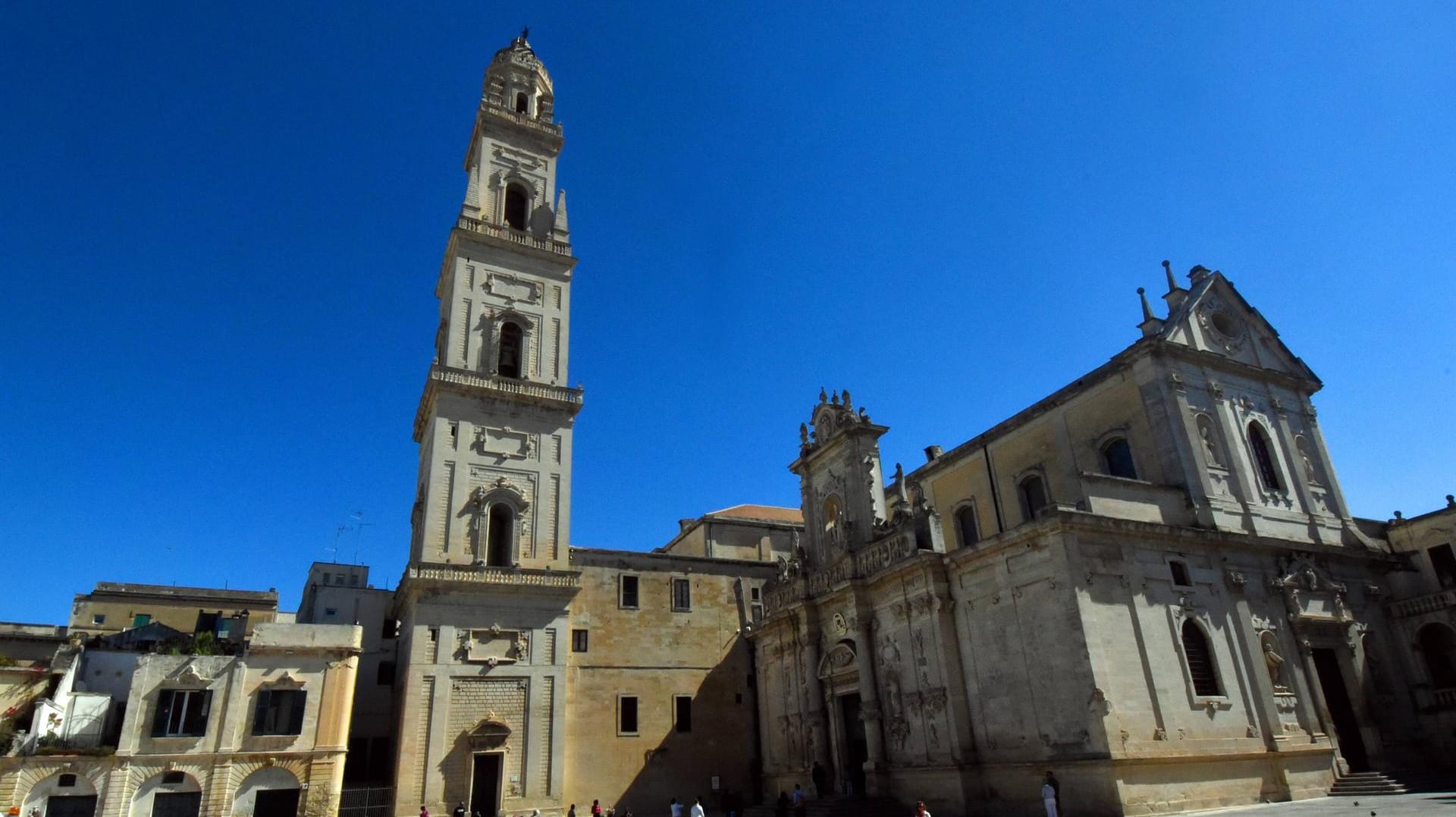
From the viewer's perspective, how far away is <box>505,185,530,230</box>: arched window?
33969 millimetres

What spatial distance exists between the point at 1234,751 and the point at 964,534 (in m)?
11.4

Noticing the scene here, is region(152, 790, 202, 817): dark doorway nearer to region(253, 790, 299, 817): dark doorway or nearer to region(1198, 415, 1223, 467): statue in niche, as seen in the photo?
region(253, 790, 299, 817): dark doorway

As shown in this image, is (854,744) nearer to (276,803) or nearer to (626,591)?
(626,591)

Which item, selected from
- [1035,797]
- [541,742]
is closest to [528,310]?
[541,742]

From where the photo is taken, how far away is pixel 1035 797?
1920 cm

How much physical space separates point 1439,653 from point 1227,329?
1075 centimetres

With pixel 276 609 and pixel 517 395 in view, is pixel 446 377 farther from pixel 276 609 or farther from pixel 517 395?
pixel 276 609

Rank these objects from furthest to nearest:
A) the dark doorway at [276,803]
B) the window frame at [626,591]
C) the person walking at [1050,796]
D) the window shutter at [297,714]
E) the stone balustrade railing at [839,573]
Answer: the window frame at [626,591] < the stone balustrade railing at [839,573] < the window shutter at [297,714] < the dark doorway at [276,803] < the person walking at [1050,796]

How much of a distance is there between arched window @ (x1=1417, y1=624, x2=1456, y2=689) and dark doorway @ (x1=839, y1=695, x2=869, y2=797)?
15.6 meters

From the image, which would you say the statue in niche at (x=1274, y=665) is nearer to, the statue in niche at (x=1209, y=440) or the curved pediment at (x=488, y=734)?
the statue in niche at (x=1209, y=440)

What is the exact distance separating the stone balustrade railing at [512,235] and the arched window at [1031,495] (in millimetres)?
18513

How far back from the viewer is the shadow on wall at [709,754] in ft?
93.5

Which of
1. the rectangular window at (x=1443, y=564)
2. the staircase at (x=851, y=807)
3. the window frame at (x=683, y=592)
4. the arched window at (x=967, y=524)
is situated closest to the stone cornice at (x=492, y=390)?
the window frame at (x=683, y=592)

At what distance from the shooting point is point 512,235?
105 ft
